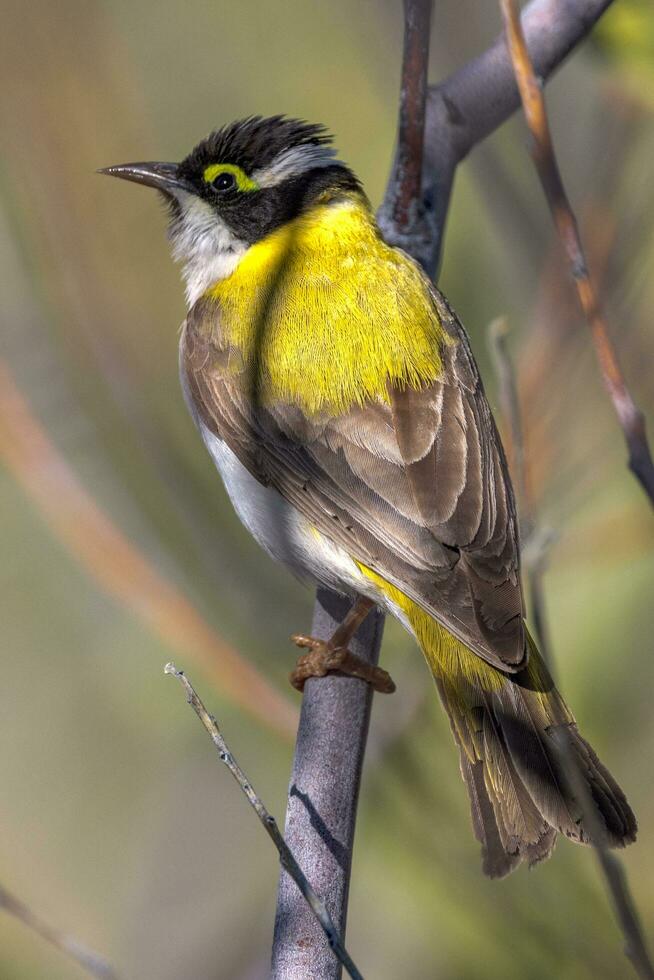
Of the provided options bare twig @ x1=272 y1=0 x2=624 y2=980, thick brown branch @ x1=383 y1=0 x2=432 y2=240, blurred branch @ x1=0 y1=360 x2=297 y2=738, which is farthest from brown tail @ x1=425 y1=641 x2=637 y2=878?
thick brown branch @ x1=383 y1=0 x2=432 y2=240

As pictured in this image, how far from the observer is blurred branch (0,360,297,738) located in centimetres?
329

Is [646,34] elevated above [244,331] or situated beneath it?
elevated above

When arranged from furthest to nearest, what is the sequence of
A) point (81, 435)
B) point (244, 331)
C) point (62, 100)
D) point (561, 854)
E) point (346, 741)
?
point (81, 435)
point (62, 100)
point (561, 854)
point (244, 331)
point (346, 741)

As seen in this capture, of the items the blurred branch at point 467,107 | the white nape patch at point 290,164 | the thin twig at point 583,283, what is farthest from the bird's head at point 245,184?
the thin twig at point 583,283

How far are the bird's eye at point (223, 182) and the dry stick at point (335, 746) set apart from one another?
54 cm

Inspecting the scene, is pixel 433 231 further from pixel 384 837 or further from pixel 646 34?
pixel 384 837

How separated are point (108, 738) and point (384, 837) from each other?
202 cm

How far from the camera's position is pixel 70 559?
5566 mm

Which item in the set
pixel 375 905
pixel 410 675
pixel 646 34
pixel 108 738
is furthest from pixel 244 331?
pixel 108 738

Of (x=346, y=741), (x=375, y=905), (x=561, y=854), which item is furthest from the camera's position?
(x=375, y=905)

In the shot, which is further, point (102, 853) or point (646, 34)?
point (102, 853)

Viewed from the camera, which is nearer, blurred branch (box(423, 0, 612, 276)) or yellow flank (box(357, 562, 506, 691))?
yellow flank (box(357, 562, 506, 691))

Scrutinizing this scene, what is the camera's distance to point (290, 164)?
3.76 meters

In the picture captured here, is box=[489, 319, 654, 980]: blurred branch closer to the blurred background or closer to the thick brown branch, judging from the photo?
the blurred background
